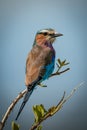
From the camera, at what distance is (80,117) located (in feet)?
11.4

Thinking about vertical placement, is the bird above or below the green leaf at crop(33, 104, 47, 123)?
above

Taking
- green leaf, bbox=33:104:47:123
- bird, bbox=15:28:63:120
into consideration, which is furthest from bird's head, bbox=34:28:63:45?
green leaf, bbox=33:104:47:123

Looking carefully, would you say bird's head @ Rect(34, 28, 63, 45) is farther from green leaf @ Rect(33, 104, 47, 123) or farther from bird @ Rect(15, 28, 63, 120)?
green leaf @ Rect(33, 104, 47, 123)

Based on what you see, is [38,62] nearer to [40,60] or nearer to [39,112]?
[40,60]

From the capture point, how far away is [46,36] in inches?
35.7

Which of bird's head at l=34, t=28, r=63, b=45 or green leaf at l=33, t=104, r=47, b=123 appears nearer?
green leaf at l=33, t=104, r=47, b=123

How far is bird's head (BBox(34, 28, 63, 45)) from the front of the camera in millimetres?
878

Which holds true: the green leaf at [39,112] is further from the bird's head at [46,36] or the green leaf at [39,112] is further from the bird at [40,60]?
the bird's head at [46,36]

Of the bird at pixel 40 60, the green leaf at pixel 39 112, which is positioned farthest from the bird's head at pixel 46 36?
the green leaf at pixel 39 112

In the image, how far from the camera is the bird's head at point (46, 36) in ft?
2.88

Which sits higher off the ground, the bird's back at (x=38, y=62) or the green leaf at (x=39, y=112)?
the bird's back at (x=38, y=62)

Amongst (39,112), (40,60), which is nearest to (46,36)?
(40,60)

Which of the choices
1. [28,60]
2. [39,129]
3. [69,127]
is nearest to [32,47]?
[28,60]

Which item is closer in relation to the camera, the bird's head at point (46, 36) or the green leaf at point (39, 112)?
the green leaf at point (39, 112)
